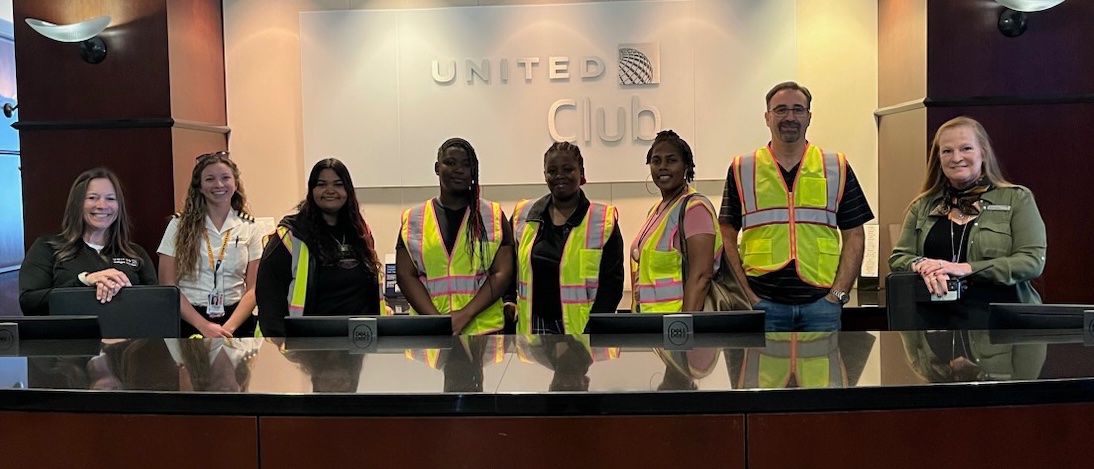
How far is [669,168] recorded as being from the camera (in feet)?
11.1

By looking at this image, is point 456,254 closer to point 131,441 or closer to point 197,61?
point 131,441

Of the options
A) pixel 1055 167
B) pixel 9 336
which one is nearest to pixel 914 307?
pixel 1055 167

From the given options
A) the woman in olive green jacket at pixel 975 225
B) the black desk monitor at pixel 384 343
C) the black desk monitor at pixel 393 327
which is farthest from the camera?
the woman in olive green jacket at pixel 975 225

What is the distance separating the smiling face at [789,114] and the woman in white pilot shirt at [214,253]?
7.36ft

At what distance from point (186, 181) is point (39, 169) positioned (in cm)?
71

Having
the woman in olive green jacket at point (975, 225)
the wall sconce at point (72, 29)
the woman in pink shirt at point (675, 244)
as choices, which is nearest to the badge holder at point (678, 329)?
the woman in pink shirt at point (675, 244)

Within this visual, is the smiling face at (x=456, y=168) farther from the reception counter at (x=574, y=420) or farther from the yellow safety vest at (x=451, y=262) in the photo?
the reception counter at (x=574, y=420)

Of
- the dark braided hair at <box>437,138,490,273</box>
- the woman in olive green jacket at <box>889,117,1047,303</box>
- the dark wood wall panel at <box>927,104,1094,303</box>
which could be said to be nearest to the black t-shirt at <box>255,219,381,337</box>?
the dark braided hair at <box>437,138,490,273</box>

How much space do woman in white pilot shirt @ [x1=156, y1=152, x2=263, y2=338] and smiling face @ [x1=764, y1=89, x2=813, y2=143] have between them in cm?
224

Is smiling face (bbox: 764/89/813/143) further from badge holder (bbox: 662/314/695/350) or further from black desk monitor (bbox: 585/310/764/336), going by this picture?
badge holder (bbox: 662/314/695/350)

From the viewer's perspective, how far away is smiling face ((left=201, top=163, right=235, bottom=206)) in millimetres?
4008

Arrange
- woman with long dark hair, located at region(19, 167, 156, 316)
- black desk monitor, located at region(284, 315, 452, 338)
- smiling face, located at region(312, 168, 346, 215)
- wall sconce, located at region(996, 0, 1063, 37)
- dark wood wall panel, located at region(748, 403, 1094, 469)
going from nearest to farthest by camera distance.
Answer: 1. dark wood wall panel, located at region(748, 403, 1094, 469)
2. black desk monitor, located at region(284, 315, 452, 338)
3. smiling face, located at region(312, 168, 346, 215)
4. woman with long dark hair, located at region(19, 167, 156, 316)
5. wall sconce, located at region(996, 0, 1063, 37)

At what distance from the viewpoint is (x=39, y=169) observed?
464 centimetres

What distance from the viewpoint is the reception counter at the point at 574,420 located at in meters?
1.74
